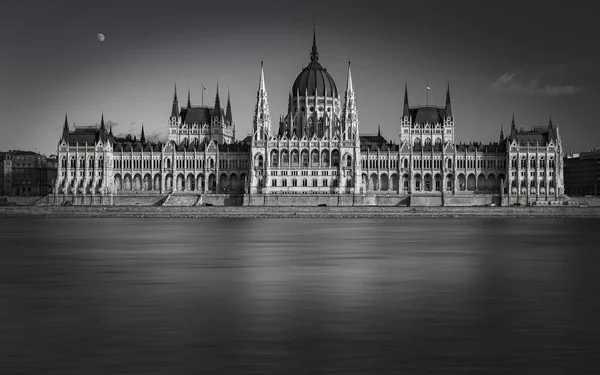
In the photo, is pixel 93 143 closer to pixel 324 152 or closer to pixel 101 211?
pixel 101 211

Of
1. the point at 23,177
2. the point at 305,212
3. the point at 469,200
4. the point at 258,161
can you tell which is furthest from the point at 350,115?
the point at 23,177

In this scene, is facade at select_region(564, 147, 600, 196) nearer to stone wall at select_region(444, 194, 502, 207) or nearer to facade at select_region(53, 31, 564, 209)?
facade at select_region(53, 31, 564, 209)

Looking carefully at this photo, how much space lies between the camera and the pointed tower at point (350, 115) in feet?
436

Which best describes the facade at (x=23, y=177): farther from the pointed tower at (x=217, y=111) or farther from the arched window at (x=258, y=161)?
the arched window at (x=258, y=161)

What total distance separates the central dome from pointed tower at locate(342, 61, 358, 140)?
6746 mm

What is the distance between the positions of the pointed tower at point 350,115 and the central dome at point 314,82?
6.75m

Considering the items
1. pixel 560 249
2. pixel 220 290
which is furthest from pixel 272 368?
pixel 560 249

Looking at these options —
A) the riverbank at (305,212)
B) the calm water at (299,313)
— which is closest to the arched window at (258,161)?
the riverbank at (305,212)

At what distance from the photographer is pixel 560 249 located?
50.4m

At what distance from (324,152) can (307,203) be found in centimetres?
1354

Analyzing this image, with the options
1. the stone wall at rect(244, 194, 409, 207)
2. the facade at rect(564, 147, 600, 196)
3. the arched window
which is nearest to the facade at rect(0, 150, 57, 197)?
the arched window

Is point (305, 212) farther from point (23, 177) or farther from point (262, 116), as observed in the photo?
point (23, 177)

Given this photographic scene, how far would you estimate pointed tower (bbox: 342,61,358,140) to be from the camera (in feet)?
436

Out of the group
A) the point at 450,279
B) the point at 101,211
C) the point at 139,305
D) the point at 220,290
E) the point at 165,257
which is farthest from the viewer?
the point at 101,211
